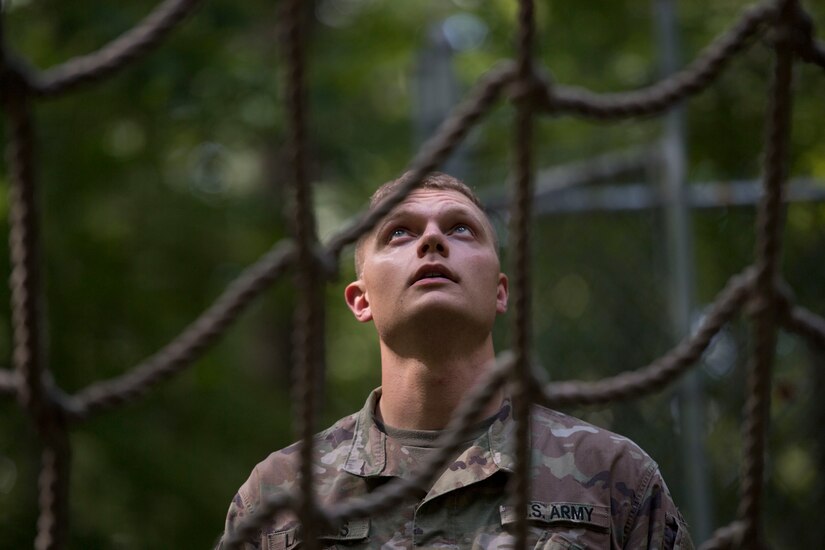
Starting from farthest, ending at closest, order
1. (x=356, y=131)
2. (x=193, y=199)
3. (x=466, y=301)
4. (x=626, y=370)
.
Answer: (x=356, y=131) → (x=193, y=199) → (x=626, y=370) → (x=466, y=301)

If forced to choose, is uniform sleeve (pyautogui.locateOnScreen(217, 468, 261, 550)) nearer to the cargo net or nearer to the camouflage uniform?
the camouflage uniform

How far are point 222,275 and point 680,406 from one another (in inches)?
123

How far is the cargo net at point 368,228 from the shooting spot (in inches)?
56.7

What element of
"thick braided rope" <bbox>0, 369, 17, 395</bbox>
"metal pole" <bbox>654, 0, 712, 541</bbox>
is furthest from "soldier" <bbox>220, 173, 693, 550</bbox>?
"metal pole" <bbox>654, 0, 712, 541</bbox>

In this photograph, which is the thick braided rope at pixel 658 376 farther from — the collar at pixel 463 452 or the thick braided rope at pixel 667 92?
the collar at pixel 463 452

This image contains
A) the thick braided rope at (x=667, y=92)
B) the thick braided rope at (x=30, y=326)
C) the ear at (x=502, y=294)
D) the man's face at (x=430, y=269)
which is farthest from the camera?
the ear at (x=502, y=294)

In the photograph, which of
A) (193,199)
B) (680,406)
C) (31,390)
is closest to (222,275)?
(193,199)

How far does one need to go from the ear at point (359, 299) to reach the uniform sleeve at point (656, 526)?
0.72 m

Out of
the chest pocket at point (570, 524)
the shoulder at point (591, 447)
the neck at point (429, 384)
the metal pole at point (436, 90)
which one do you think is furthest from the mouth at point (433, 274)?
the metal pole at point (436, 90)

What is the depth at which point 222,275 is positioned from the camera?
22.9ft

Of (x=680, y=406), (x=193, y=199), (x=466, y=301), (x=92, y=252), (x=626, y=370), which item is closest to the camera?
(x=466, y=301)

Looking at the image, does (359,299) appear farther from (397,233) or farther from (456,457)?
(456,457)

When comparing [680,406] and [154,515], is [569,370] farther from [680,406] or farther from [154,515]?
[154,515]

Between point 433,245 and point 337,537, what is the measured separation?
621mm
